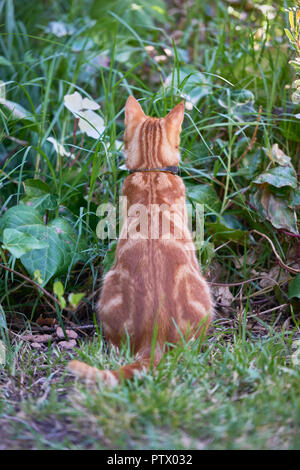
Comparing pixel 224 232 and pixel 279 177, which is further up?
pixel 279 177

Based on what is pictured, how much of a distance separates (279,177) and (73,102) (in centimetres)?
121

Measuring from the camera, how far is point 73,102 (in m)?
2.96

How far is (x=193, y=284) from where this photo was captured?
2330mm

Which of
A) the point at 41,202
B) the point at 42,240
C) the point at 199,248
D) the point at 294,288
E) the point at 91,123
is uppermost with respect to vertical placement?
the point at 91,123

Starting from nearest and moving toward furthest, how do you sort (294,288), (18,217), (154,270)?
1. (154,270)
2. (18,217)
3. (294,288)

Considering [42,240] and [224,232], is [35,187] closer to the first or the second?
[42,240]

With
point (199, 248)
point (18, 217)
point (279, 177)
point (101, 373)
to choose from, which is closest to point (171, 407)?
point (101, 373)

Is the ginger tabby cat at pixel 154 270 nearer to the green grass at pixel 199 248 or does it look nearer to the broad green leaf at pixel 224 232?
the green grass at pixel 199 248

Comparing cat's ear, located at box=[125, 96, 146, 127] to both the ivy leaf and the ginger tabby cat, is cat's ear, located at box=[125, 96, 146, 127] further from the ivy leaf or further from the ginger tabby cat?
the ivy leaf

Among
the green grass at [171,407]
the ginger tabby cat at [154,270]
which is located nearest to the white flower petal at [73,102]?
the ginger tabby cat at [154,270]

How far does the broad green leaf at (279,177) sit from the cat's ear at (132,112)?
2.63 feet

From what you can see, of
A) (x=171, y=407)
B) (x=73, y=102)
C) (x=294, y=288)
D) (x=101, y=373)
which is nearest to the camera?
(x=171, y=407)

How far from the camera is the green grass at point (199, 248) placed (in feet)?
5.70
